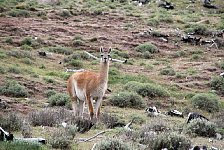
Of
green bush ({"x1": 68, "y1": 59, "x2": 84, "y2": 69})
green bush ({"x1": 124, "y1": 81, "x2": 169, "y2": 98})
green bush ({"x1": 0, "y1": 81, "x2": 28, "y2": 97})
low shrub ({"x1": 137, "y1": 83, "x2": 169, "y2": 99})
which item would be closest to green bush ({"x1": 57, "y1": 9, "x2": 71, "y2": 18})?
green bush ({"x1": 68, "y1": 59, "x2": 84, "y2": 69})

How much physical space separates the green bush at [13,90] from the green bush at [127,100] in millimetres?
3316

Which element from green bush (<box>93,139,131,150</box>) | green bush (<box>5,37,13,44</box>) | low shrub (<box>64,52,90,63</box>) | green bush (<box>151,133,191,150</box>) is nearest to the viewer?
green bush (<box>93,139,131,150</box>)

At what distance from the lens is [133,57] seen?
101ft

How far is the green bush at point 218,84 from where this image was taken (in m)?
23.4

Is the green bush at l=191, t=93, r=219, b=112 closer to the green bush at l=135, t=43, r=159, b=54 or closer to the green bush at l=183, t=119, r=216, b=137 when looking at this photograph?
the green bush at l=183, t=119, r=216, b=137

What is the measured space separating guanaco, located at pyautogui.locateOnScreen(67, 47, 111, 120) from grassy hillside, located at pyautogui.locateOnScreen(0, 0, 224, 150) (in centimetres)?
40

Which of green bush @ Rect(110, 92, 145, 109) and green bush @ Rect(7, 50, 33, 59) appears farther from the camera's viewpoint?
green bush @ Rect(7, 50, 33, 59)

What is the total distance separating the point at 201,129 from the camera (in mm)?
12867

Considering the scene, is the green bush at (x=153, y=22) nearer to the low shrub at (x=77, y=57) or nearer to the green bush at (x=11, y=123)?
the low shrub at (x=77, y=57)

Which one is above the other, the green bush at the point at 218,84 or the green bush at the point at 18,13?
the green bush at the point at 18,13

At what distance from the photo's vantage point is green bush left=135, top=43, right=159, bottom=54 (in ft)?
104

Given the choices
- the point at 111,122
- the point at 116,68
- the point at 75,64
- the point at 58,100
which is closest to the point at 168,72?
the point at 116,68

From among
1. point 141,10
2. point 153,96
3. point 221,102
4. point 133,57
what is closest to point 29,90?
point 153,96

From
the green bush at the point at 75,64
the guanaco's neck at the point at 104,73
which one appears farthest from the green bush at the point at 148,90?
the guanaco's neck at the point at 104,73
